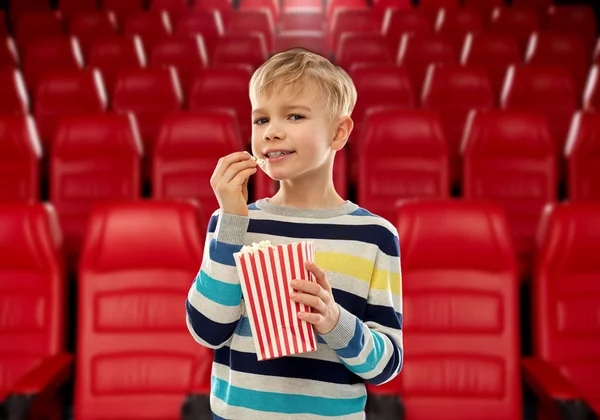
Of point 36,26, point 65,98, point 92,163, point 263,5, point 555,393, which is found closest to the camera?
point 555,393

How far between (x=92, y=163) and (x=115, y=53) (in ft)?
4.93

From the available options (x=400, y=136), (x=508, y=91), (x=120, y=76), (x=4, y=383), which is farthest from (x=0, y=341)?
(x=508, y=91)

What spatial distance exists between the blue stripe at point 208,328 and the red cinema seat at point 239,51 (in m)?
2.80

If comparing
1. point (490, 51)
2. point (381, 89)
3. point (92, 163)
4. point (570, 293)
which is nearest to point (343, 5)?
Answer: point (490, 51)

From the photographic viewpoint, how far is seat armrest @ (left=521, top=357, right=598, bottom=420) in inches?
36.5

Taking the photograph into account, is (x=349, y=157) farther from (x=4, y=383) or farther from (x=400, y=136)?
(x=4, y=383)

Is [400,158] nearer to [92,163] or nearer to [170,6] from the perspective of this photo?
[92,163]

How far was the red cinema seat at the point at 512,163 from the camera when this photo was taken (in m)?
1.85

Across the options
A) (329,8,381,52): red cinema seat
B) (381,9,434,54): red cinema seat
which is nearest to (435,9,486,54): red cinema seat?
(381,9,434,54): red cinema seat

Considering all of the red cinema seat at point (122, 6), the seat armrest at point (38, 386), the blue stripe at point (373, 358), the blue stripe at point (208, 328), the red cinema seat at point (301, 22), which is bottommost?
the seat armrest at point (38, 386)

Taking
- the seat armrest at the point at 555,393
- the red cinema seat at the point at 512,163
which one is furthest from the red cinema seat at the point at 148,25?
the seat armrest at the point at 555,393

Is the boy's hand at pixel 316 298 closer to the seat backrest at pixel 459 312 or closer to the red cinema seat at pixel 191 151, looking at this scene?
the seat backrest at pixel 459 312

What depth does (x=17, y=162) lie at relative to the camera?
1887mm

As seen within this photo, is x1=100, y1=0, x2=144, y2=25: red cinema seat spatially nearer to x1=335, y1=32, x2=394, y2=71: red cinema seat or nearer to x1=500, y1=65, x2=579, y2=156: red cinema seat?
x1=335, y1=32, x2=394, y2=71: red cinema seat
